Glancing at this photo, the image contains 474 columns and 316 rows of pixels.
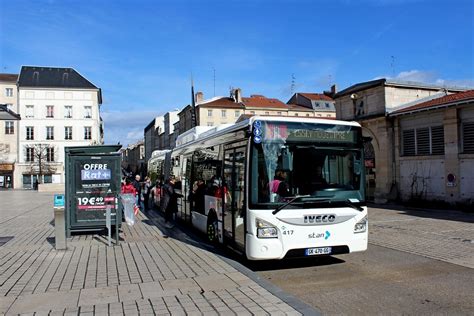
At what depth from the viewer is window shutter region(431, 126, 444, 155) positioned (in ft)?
69.5

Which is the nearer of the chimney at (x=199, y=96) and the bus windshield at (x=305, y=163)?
the bus windshield at (x=305, y=163)

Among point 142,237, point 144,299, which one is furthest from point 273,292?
point 142,237

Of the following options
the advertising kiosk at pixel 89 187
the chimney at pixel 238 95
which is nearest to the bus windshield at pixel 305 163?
the advertising kiosk at pixel 89 187

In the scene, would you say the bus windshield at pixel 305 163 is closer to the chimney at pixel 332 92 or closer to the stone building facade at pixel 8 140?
the chimney at pixel 332 92

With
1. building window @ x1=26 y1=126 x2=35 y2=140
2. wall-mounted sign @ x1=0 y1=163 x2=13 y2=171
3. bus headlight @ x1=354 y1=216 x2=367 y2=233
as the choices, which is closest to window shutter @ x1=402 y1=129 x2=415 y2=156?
bus headlight @ x1=354 y1=216 x2=367 y2=233

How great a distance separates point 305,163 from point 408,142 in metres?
17.3

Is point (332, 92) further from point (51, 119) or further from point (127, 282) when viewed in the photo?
point (127, 282)

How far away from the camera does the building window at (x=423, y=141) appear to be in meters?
21.4

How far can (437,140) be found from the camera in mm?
21516

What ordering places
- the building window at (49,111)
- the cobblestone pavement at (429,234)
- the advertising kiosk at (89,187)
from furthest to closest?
the building window at (49,111) < the advertising kiosk at (89,187) < the cobblestone pavement at (429,234)

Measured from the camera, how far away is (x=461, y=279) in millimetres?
7184

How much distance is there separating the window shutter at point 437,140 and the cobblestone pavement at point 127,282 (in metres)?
15.5

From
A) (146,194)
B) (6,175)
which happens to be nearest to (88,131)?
(6,175)

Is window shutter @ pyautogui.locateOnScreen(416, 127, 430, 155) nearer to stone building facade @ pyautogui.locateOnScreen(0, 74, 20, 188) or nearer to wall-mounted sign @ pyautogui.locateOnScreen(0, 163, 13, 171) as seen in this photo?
stone building facade @ pyautogui.locateOnScreen(0, 74, 20, 188)
